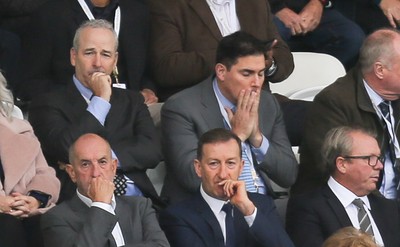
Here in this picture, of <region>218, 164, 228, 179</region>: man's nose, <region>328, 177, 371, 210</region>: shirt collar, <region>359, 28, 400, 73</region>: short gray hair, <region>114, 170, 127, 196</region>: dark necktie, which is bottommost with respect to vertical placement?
<region>328, 177, 371, 210</region>: shirt collar

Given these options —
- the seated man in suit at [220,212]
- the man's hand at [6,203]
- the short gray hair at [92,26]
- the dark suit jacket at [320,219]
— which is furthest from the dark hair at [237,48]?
the man's hand at [6,203]

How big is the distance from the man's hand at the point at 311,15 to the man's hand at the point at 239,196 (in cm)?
282

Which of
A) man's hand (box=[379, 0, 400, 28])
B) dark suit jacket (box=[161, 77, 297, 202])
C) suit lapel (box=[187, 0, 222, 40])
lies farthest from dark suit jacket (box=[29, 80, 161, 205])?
man's hand (box=[379, 0, 400, 28])

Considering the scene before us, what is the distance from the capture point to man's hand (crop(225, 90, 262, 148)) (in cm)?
782

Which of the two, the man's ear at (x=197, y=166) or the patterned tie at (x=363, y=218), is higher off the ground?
the man's ear at (x=197, y=166)

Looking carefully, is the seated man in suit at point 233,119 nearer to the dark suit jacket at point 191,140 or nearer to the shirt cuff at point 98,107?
the dark suit jacket at point 191,140

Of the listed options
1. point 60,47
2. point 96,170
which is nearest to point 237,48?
point 60,47

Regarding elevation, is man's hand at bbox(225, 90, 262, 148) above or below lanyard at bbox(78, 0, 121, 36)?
below

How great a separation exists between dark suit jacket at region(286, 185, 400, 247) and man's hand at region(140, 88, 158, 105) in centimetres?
127

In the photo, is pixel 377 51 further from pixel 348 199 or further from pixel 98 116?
pixel 98 116

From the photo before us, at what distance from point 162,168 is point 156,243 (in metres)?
1.28

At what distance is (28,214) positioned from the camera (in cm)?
723

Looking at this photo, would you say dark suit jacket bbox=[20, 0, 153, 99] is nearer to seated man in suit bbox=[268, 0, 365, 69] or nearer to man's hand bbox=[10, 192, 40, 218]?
man's hand bbox=[10, 192, 40, 218]

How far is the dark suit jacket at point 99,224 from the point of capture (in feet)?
22.4
